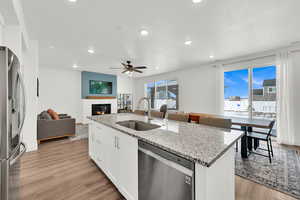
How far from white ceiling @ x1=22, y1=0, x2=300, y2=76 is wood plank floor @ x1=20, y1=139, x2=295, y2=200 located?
8.37 ft

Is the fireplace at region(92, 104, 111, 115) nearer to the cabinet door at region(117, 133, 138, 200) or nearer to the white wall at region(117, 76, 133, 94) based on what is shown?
the white wall at region(117, 76, 133, 94)

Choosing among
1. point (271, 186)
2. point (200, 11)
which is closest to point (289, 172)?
point (271, 186)

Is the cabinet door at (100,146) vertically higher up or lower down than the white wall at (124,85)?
lower down

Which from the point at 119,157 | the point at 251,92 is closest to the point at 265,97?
the point at 251,92

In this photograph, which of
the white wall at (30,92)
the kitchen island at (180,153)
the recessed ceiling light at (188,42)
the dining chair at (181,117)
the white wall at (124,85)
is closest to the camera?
the kitchen island at (180,153)

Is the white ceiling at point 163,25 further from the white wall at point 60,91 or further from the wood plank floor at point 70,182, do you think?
the wood plank floor at point 70,182

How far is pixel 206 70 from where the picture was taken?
509cm

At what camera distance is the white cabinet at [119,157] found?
4.34 feet

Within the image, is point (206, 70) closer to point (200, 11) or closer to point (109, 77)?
point (200, 11)

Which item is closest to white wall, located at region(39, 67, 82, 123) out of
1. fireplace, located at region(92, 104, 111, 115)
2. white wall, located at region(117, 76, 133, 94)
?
fireplace, located at region(92, 104, 111, 115)

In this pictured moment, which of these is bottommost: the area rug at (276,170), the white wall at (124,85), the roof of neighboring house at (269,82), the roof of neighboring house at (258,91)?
the area rug at (276,170)

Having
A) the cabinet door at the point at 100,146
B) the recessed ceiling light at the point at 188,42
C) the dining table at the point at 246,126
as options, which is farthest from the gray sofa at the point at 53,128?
the dining table at the point at 246,126

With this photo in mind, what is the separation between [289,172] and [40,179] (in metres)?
3.92

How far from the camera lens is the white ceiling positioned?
1855mm
